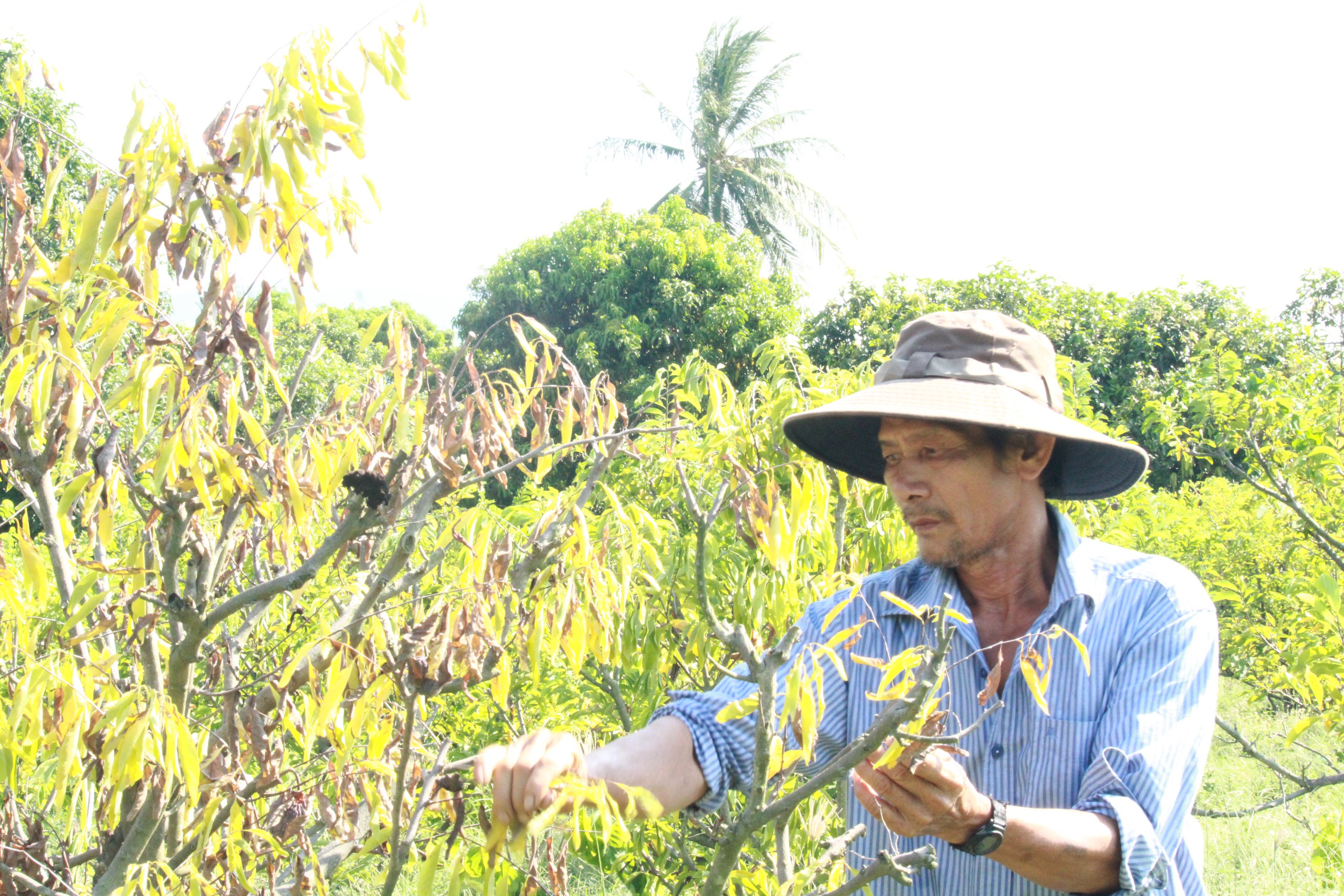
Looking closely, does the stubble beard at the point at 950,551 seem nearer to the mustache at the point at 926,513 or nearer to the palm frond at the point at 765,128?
the mustache at the point at 926,513

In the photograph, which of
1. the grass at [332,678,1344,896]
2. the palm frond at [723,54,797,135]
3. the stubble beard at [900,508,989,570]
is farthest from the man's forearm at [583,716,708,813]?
the palm frond at [723,54,797,135]

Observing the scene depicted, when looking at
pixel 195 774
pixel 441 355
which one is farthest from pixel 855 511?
pixel 441 355

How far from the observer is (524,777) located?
1.01 meters

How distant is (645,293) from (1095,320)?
5480 mm

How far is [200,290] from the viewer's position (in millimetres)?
1680

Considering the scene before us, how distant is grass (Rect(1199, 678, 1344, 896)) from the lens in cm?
415

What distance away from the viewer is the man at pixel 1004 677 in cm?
111

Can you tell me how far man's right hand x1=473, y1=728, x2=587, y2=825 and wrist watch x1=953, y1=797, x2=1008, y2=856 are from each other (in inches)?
16.1

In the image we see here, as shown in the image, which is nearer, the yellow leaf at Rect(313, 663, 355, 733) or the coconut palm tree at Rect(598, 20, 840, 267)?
the yellow leaf at Rect(313, 663, 355, 733)

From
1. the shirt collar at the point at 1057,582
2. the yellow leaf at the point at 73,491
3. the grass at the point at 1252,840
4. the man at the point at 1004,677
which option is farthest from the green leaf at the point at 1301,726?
the yellow leaf at the point at 73,491

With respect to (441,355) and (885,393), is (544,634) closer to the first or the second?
(885,393)

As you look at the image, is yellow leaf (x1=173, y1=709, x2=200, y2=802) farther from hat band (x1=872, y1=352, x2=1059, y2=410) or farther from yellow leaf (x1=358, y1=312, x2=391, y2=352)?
hat band (x1=872, y1=352, x2=1059, y2=410)

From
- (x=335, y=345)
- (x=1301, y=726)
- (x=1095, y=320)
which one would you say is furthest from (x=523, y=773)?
(x=335, y=345)

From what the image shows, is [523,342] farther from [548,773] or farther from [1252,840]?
[1252,840]
